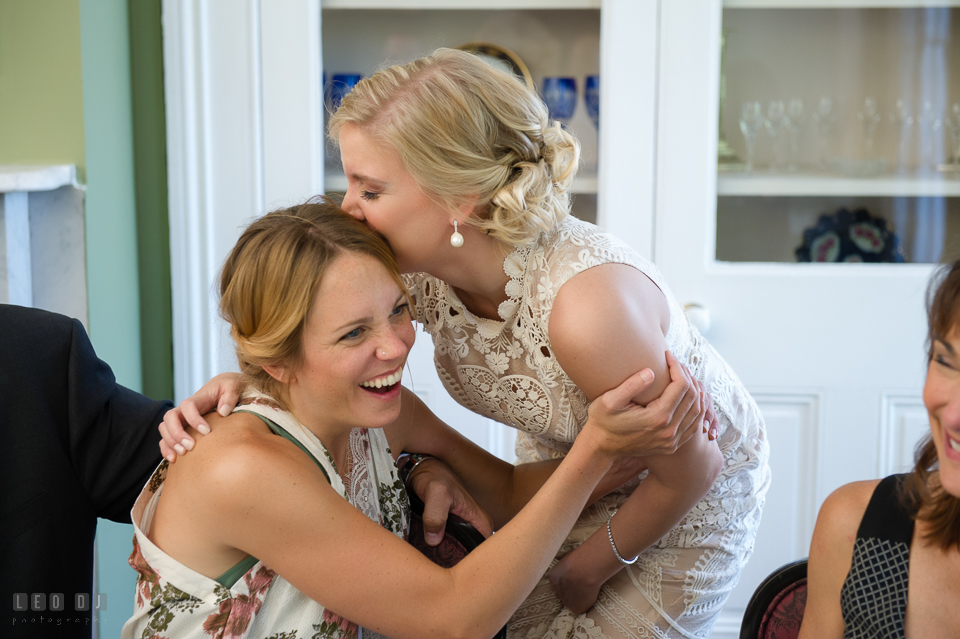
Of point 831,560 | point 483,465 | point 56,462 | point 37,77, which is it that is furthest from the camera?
point 37,77

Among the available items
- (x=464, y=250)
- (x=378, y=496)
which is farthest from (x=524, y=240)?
(x=378, y=496)

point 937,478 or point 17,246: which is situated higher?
point 17,246

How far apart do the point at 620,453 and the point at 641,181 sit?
104 centimetres

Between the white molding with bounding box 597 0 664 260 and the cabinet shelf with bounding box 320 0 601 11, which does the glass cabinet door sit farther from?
the cabinet shelf with bounding box 320 0 601 11

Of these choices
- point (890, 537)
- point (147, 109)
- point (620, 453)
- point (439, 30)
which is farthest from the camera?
point (439, 30)

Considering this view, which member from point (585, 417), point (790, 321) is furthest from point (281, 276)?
point (790, 321)

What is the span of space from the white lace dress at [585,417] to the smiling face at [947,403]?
37 cm

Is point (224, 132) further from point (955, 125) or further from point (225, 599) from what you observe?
point (955, 125)

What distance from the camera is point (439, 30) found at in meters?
2.08

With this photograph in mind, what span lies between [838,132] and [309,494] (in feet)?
5.50

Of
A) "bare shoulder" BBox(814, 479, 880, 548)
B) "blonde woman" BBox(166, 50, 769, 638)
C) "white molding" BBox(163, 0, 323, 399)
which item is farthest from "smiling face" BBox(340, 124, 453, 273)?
"white molding" BBox(163, 0, 323, 399)

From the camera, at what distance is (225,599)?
3.11ft

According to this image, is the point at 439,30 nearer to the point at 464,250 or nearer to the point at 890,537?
the point at 464,250

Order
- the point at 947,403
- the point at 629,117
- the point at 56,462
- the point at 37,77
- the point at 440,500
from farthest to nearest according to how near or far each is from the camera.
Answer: the point at 629,117, the point at 37,77, the point at 440,500, the point at 56,462, the point at 947,403
